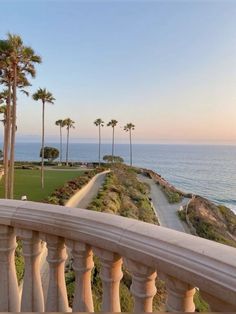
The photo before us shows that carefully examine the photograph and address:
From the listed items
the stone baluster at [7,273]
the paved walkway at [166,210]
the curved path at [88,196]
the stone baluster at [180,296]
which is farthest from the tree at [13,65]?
the stone baluster at [180,296]

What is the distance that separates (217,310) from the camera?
4.66 feet

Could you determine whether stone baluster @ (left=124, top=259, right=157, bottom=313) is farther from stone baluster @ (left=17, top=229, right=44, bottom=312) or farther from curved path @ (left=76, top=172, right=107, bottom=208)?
curved path @ (left=76, top=172, right=107, bottom=208)

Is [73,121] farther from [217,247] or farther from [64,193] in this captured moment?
[217,247]

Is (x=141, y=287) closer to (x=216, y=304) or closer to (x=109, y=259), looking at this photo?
(x=109, y=259)

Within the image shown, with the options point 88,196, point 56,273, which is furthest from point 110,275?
point 88,196

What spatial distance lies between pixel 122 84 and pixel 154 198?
49.1 feet

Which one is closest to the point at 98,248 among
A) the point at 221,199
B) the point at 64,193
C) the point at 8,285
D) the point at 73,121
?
the point at 8,285

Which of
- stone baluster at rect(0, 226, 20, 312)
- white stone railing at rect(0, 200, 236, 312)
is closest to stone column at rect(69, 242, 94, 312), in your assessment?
white stone railing at rect(0, 200, 236, 312)

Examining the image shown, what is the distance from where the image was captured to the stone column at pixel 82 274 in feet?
6.81

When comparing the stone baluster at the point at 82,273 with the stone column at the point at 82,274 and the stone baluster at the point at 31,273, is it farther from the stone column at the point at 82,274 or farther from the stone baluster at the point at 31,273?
the stone baluster at the point at 31,273

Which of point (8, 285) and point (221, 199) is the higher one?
point (8, 285)

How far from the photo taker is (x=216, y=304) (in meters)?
1.43

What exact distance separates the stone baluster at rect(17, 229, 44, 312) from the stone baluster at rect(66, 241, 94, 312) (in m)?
0.38

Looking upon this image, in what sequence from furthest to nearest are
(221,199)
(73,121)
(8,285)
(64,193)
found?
(73,121)
(221,199)
(64,193)
(8,285)
